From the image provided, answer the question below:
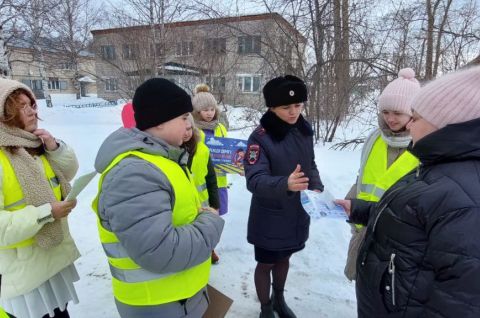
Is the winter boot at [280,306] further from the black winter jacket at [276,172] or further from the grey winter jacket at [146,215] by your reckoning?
the grey winter jacket at [146,215]

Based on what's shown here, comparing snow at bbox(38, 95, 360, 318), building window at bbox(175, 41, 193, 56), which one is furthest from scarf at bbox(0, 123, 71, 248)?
building window at bbox(175, 41, 193, 56)

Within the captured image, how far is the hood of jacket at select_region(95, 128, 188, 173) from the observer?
1.37 meters

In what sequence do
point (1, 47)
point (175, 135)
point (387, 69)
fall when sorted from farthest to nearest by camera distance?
point (387, 69) → point (1, 47) → point (175, 135)

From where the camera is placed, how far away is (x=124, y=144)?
138 cm

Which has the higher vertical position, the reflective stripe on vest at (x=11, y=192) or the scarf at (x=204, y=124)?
the scarf at (x=204, y=124)

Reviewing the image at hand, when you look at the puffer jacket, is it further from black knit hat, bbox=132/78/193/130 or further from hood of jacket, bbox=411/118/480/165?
hood of jacket, bbox=411/118/480/165

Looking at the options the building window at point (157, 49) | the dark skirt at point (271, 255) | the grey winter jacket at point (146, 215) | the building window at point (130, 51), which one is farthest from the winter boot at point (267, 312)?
the building window at point (130, 51)

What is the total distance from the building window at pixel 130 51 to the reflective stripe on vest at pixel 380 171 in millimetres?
14441

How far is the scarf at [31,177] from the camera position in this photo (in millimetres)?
1710

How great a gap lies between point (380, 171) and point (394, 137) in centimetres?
24

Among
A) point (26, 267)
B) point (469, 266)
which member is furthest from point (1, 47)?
point (469, 266)

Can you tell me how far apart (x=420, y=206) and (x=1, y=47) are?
9.33 meters

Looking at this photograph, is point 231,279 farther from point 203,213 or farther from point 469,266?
point 469,266

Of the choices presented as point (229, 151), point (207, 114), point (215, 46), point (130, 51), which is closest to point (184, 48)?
point (130, 51)
